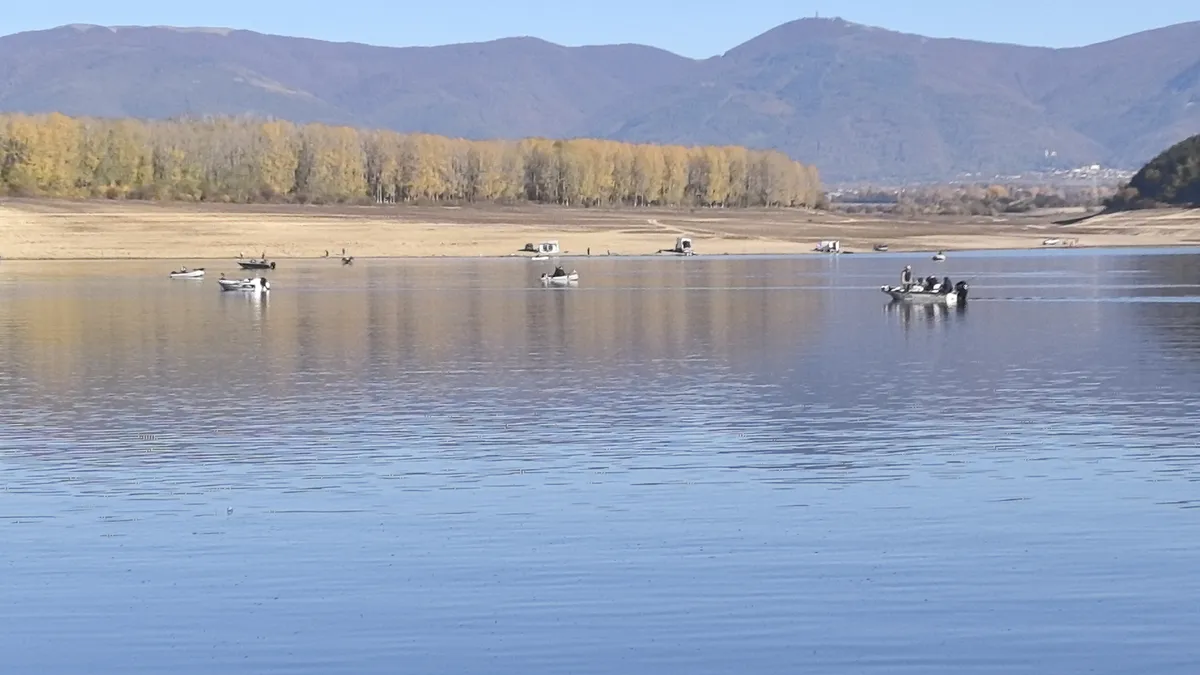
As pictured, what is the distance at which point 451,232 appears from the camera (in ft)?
516

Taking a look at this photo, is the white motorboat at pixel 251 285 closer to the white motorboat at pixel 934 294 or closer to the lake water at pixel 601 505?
the white motorboat at pixel 934 294

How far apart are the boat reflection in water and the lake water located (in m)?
11.2

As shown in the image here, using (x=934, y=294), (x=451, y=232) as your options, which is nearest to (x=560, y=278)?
(x=934, y=294)

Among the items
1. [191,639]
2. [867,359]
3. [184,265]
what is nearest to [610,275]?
[184,265]

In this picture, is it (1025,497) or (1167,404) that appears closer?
(1025,497)

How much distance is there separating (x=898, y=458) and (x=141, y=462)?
11925 mm

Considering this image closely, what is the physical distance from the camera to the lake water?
1902cm

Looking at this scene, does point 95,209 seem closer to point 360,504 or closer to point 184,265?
point 184,265

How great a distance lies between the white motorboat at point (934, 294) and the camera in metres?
77.1

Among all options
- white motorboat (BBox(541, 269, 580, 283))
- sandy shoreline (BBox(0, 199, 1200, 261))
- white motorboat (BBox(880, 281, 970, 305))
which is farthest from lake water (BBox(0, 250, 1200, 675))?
sandy shoreline (BBox(0, 199, 1200, 261))

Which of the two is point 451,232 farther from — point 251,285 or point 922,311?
point 922,311

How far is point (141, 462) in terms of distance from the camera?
31.1m

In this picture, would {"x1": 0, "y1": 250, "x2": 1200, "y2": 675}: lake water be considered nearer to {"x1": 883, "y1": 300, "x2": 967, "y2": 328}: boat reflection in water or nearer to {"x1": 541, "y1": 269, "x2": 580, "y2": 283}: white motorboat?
{"x1": 883, "y1": 300, "x2": 967, "y2": 328}: boat reflection in water

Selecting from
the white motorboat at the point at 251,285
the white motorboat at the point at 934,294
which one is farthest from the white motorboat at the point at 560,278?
the white motorboat at the point at 934,294
